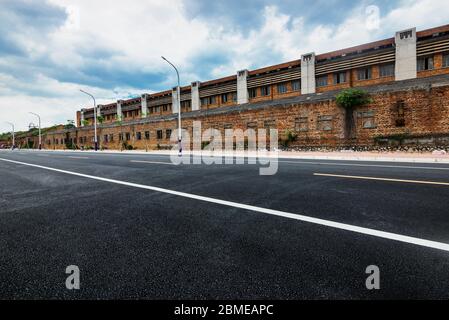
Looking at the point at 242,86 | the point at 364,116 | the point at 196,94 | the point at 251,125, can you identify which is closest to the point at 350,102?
the point at 364,116

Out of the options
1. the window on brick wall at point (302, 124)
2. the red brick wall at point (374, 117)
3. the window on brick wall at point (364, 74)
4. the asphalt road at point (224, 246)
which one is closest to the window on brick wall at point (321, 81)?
the window on brick wall at point (364, 74)

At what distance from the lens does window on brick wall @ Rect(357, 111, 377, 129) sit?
17.1 m

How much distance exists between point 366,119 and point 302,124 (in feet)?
16.3

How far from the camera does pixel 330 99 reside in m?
18.7

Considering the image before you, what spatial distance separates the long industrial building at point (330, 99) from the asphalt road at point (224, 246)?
14983 millimetres

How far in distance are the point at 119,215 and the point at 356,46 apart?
106 feet

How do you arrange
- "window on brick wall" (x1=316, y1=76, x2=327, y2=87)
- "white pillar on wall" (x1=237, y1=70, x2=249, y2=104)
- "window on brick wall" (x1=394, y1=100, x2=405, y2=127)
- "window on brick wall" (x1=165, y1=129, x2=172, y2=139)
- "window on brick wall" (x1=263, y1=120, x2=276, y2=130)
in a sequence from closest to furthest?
1. "window on brick wall" (x1=394, y1=100, x2=405, y2=127)
2. "window on brick wall" (x1=263, y1=120, x2=276, y2=130)
3. "window on brick wall" (x1=316, y1=76, x2=327, y2=87)
4. "window on brick wall" (x1=165, y1=129, x2=172, y2=139)
5. "white pillar on wall" (x1=237, y1=70, x2=249, y2=104)

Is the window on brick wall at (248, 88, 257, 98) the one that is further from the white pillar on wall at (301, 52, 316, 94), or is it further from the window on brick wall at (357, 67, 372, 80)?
the window on brick wall at (357, 67, 372, 80)

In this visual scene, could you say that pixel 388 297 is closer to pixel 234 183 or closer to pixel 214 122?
pixel 234 183

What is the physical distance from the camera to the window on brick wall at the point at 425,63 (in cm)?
2250

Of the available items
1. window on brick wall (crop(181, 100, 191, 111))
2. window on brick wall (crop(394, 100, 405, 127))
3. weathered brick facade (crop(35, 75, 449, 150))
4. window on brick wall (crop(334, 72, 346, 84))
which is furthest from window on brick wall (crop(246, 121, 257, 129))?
window on brick wall (crop(181, 100, 191, 111))

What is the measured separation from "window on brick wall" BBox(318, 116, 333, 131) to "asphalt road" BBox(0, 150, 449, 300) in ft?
50.5

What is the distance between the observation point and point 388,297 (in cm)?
154

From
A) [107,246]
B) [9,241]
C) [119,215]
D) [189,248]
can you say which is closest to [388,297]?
[189,248]
